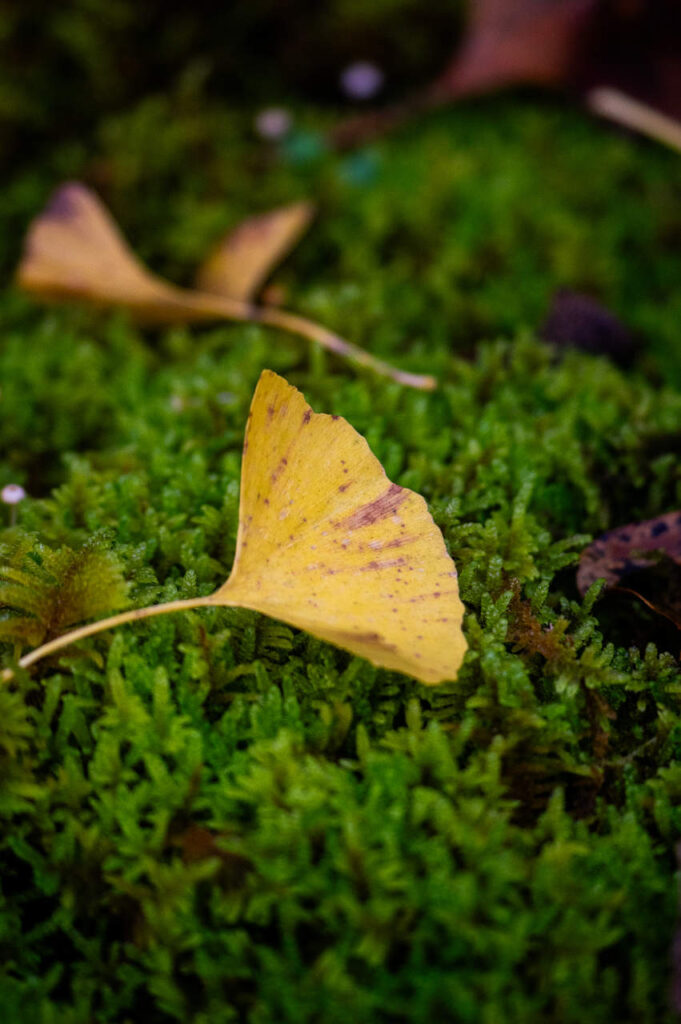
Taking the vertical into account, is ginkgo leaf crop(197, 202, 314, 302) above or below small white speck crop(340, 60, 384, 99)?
below

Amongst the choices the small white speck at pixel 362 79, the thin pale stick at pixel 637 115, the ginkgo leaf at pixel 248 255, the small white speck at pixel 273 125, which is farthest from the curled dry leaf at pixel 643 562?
the small white speck at pixel 362 79

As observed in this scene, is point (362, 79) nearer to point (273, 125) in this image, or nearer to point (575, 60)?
point (273, 125)

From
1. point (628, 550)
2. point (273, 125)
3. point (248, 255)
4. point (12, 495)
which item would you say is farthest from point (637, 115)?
point (12, 495)

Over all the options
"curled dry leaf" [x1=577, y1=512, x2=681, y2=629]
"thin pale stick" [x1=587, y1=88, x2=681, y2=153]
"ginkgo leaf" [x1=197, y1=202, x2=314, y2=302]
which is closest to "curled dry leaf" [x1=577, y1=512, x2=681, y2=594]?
"curled dry leaf" [x1=577, y1=512, x2=681, y2=629]

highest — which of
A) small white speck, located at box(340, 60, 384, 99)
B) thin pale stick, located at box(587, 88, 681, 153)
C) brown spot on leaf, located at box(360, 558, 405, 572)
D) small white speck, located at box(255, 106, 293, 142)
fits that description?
thin pale stick, located at box(587, 88, 681, 153)

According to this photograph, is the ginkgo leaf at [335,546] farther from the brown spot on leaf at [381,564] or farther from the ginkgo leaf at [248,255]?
the ginkgo leaf at [248,255]

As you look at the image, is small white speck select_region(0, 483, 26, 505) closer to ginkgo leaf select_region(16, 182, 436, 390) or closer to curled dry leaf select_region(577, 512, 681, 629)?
ginkgo leaf select_region(16, 182, 436, 390)

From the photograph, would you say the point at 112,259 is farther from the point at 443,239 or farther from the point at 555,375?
the point at 555,375
